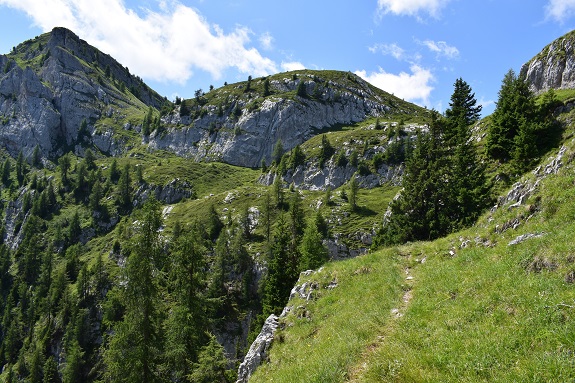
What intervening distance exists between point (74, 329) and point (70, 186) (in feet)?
404

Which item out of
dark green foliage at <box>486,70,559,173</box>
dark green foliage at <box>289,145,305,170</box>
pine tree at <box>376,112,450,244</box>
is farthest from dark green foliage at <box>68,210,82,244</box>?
dark green foliage at <box>486,70,559,173</box>

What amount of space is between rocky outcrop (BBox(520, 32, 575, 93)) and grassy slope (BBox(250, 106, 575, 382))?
38265 mm

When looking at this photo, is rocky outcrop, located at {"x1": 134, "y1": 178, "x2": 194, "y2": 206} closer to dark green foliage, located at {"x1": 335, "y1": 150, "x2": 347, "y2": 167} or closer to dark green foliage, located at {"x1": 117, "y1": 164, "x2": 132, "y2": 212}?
dark green foliage, located at {"x1": 117, "y1": 164, "x2": 132, "y2": 212}

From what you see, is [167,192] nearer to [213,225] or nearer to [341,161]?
[213,225]

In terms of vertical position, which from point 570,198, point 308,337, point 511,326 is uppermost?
point 570,198

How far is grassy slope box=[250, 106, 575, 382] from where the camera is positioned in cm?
792

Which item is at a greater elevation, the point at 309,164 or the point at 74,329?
the point at 309,164

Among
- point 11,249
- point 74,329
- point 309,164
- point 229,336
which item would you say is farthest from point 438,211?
point 11,249

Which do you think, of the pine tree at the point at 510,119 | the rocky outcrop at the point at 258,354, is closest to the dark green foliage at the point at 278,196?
the pine tree at the point at 510,119

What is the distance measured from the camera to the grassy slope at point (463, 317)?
312 inches

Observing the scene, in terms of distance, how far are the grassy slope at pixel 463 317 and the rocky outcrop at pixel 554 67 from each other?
126ft

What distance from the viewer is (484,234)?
66.7ft

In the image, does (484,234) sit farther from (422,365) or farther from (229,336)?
(229,336)

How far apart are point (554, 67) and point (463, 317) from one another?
61.4m
